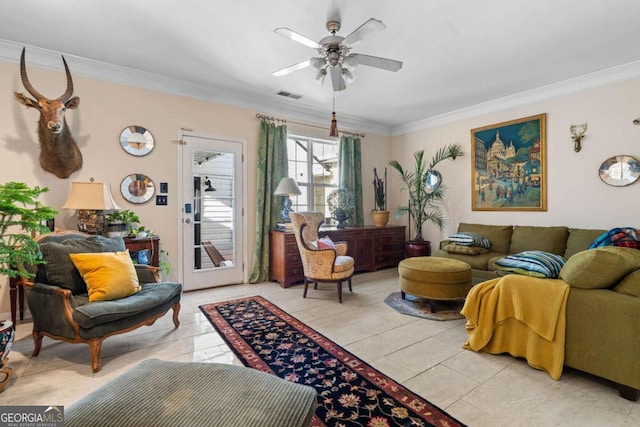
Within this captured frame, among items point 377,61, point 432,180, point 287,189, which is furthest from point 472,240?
point 377,61

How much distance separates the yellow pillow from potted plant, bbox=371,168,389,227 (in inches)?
157

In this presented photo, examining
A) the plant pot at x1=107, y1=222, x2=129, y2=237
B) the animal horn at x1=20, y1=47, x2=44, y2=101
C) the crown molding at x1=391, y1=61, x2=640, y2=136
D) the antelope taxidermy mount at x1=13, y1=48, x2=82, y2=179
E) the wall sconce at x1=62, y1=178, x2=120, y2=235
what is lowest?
the plant pot at x1=107, y1=222, x2=129, y2=237

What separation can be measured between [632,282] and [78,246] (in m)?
4.00

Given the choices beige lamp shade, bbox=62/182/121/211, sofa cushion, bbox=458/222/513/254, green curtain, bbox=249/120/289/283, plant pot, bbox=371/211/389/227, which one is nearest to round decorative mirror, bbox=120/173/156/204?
beige lamp shade, bbox=62/182/121/211

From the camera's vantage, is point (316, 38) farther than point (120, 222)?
No

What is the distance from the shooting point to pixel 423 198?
16.8ft

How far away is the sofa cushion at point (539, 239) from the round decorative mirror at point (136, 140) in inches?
195

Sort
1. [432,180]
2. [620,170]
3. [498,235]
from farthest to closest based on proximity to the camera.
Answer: [432,180], [498,235], [620,170]

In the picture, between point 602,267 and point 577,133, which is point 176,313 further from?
point 577,133

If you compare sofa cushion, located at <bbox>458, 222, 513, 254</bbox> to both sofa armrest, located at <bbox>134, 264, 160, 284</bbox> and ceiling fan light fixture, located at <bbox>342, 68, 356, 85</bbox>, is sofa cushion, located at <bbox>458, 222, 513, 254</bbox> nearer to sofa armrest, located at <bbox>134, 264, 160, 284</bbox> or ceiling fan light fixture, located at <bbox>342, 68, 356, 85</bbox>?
ceiling fan light fixture, located at <bbox>342, 68, 356, 85</bbox>

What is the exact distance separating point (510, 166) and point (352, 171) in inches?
97.0

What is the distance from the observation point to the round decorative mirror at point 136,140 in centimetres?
354

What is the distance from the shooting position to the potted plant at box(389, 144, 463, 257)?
5.03 m

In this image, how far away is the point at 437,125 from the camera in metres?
5.36
